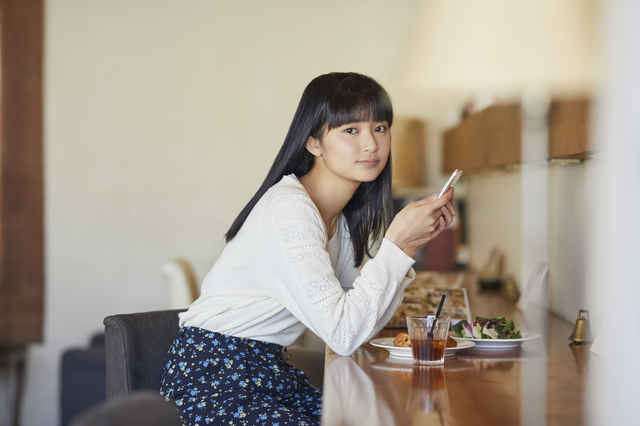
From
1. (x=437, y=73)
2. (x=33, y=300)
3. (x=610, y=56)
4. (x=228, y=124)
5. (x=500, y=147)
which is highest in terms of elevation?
(x=437, y=73)

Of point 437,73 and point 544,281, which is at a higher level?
point 437,73

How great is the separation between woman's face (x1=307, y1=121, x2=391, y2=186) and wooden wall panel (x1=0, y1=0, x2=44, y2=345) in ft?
7.84

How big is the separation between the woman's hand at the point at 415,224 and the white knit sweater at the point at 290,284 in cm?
3

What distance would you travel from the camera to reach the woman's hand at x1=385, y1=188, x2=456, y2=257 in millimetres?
1181

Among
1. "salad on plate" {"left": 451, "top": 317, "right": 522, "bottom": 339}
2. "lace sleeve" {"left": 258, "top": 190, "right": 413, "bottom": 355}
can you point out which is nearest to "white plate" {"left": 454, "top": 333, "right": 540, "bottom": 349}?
"salad on plate" {"left": 451, "top": 317, "right": 522, "bottom": 339}

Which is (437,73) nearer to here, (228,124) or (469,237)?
(469,237)

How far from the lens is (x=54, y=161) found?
129 inches

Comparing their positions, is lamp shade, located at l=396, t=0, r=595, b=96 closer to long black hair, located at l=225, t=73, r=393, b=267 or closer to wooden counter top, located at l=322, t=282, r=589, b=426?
long black hair, located at l=225, t=73, r=393, b=267

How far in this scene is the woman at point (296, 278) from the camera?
1112 millimetres

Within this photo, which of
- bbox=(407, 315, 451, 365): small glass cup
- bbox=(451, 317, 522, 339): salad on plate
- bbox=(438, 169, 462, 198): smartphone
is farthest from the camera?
bbox=(451, 317, 522, 339): salad on plate

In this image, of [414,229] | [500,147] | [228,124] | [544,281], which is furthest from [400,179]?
[414,229]

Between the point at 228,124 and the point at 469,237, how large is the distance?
57.8 inches

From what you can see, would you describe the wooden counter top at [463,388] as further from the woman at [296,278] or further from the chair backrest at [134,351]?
the chair backrest at [134,351]

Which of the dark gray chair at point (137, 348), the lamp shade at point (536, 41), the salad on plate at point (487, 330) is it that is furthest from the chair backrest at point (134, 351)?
the lamp shade at point (536, 41)
